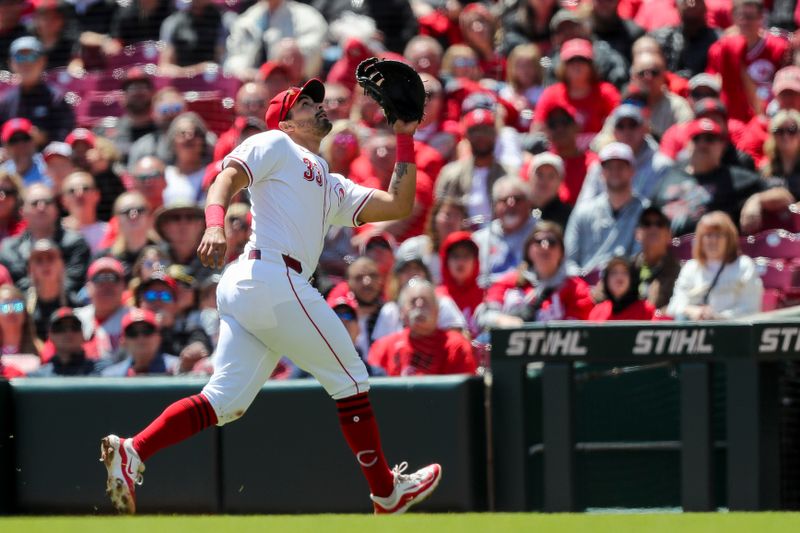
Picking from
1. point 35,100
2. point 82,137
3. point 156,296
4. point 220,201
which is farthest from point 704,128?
point 35,100

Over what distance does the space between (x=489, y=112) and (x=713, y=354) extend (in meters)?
3.63

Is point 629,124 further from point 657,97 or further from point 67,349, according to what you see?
point 67,349

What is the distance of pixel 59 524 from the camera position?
4.73 metres

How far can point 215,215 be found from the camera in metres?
4.74

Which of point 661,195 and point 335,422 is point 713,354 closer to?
point 335,422

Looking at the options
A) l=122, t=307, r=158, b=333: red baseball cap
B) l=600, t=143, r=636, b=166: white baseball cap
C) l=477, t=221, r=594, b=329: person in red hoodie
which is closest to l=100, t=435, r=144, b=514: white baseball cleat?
l=122, t=307, r=158, b=333: red baseball cap

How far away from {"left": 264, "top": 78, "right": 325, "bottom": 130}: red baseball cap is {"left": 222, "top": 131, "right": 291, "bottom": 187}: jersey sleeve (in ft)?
0.84

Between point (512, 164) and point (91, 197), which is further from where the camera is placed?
point (91, 197)

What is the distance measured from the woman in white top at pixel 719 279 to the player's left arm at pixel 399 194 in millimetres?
2615

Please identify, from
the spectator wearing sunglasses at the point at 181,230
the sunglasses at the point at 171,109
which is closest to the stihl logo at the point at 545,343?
the spectator wearing sunglasses at the point at 181,230

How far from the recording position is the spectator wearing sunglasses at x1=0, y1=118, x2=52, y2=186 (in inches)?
446

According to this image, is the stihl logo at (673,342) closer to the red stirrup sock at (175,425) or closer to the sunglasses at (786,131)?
the red stirrup sock at (175,425)

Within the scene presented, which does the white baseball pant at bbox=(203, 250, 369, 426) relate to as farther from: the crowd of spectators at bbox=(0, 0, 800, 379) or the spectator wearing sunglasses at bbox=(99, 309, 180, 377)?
the spectator wearing sunglasses at bbox=(99, 309, 180, 377)

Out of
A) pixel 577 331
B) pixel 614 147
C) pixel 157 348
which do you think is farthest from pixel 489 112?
pixel 577 331
